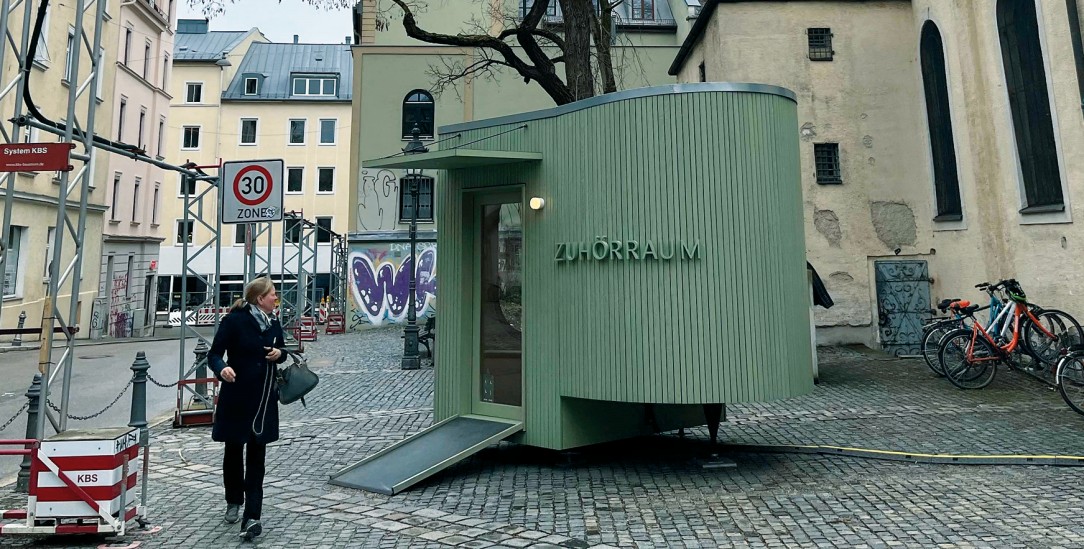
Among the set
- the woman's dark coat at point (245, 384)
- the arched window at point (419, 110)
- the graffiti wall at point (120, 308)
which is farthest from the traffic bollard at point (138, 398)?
the graffiti wall at point (120, 308)

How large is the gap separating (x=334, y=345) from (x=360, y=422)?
12.0 m

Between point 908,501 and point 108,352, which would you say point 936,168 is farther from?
point 108,352

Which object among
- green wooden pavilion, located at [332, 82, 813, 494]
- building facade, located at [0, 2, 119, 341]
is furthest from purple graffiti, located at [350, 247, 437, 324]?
green wooden pavilion, located at [332, 82, 813, 494]

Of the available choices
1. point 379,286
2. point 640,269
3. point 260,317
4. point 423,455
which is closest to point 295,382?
point 260,317

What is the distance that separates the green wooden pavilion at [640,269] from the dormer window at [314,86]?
42501mm

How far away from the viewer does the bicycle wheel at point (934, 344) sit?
39.3 ft

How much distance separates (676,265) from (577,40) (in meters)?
6.91

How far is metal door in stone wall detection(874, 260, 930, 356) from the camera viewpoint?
619 inches

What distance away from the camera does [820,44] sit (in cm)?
1653

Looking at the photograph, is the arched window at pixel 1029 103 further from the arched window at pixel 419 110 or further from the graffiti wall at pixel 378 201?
the graffiti wall at pixel 378 201

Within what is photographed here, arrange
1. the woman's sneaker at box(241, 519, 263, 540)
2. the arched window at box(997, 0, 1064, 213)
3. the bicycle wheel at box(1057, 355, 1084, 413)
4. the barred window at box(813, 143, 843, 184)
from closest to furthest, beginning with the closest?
the woman's sneaker at box(241, 519, 263, 540) → the bicycle wheel at box(1057, 355, 1084, 413) → the arched window at box(997, 0, 1064, 213) → the barred window at box(813, 143, 843, 184)

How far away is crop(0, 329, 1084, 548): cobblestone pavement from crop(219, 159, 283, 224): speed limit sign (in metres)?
2.77

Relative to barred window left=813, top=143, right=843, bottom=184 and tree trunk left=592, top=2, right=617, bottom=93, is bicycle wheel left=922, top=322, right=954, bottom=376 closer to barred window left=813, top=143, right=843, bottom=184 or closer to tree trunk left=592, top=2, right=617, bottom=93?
barred window left=813, top=143, right=843, bottom=184

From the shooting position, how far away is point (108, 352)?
64.6 ft
